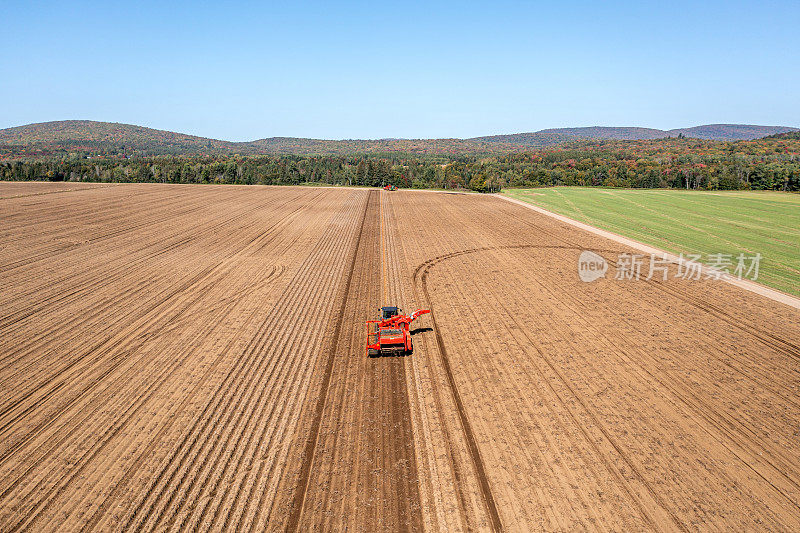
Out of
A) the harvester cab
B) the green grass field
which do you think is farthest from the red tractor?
the green grass field

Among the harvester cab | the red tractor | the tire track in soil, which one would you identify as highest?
the harvester cab

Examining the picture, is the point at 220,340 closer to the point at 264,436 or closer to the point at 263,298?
the point at 263,298

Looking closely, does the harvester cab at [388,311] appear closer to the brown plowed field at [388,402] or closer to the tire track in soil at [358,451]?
the tire track in soil at [358,451]

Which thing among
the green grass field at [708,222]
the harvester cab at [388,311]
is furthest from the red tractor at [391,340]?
the green grass field at [708,222]

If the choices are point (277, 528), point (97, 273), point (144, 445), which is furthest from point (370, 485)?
point (97, 273)

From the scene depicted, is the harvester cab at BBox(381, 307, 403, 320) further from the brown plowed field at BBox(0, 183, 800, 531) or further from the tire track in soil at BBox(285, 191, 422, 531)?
the brown plowed field at BBox(0, 183, 800, 531)

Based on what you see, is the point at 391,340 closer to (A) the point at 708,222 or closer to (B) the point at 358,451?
(B) the point at 358,451
